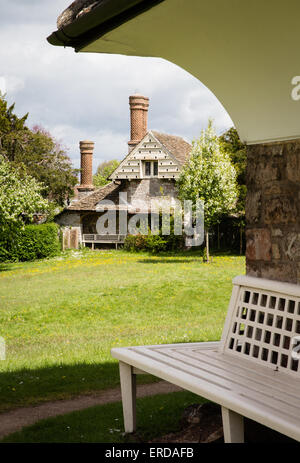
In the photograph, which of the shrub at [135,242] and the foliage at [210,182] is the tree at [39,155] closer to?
the shrub at [135,242]

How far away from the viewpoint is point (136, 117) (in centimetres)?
3522

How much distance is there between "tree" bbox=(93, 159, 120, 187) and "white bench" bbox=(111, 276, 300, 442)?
64.4 m

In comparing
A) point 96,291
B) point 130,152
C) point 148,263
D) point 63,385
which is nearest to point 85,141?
point 130,152

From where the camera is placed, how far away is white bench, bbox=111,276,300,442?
280 centimetres

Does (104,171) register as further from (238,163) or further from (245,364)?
(245,364)

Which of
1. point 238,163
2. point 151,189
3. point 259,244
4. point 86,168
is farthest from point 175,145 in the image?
point 259,244

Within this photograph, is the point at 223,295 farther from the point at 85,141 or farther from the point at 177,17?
the point at 85,141

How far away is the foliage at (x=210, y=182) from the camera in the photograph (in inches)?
915

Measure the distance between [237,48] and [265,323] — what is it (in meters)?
1.84

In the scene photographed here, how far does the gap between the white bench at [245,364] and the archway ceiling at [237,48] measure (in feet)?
3.75

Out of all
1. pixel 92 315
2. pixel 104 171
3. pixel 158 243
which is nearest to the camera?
pixel 92 315

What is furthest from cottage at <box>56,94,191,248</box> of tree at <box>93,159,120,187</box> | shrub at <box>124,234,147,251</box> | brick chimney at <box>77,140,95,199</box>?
tree at <box>93,159,120,187</box>

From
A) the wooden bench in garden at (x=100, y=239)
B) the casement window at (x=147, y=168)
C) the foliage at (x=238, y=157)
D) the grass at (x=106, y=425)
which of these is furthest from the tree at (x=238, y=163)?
the grass at (x=106, y=425)

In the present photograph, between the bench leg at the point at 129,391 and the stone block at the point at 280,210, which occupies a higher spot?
the stone block at the point at 280,210
